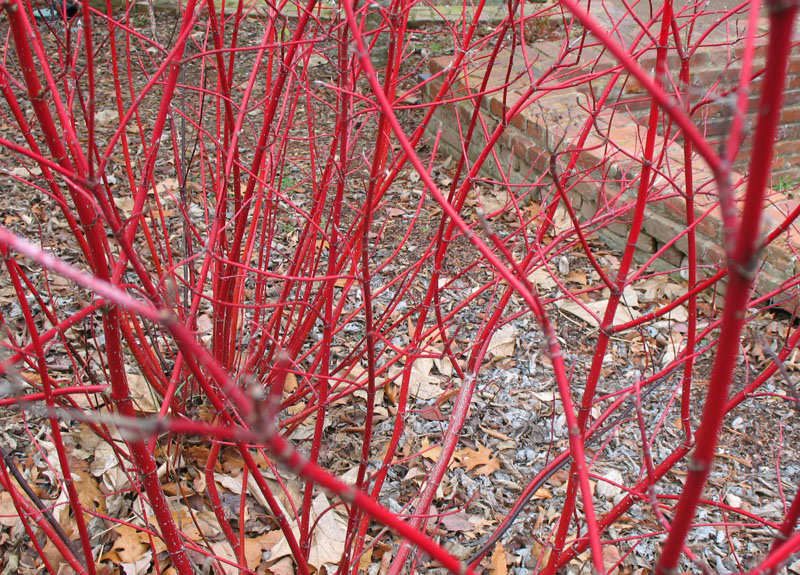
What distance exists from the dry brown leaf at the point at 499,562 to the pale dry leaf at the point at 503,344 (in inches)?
31.6

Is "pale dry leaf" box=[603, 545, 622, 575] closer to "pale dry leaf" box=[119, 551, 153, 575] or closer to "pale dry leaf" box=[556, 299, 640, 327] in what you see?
"pale dry leaf" box=[556, 299, 640, 327]

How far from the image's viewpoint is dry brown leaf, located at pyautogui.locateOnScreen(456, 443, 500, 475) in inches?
78.5

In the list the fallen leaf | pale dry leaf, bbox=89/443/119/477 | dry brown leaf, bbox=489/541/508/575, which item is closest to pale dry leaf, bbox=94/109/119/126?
pale dry leaf, bbox=89/443/119/477

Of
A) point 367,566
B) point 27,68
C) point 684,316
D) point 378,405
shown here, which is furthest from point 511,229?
point 27,68

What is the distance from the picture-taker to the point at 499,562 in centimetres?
172

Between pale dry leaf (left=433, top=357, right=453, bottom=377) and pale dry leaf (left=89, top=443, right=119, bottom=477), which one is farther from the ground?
pale dry leaf (left=89, top=443, right=119, bottom=477)

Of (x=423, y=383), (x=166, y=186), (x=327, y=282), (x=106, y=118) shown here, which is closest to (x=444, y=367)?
(x=423, y=383)

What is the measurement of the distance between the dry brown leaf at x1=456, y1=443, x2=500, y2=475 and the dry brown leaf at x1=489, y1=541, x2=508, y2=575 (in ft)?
0.87

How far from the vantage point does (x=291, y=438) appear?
2072 millimetres

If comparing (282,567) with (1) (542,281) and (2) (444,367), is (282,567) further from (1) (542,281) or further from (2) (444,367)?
(1) (542,281)

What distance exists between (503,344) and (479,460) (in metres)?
0.56

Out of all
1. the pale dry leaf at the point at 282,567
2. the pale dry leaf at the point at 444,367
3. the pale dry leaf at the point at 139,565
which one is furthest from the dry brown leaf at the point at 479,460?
the pale dry leaf at the point at 139,565

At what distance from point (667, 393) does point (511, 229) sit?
1207 mm

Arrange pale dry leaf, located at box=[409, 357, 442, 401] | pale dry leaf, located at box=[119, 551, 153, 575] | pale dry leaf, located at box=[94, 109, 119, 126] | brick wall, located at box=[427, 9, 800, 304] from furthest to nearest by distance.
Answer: pale dry leaf, located at box=[94, 109, 119, 126], brick wall, located at box=[427, 9, 800, 304], pale dry leaf, located at box=[409, 357, 442, 401], pale dry leaf, located at box=[119, 551, 153, 575]
